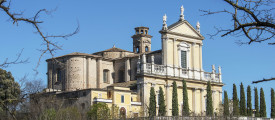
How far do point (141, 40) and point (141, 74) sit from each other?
12.1m

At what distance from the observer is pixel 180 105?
6141 centimetres

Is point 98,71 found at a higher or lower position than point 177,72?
higher

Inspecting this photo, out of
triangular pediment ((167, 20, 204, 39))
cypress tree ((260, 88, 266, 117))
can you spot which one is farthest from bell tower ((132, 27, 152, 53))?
cypress tree ((260, 88, 266, 117))

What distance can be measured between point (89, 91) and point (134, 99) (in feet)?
18.3

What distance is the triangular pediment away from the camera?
204 ft

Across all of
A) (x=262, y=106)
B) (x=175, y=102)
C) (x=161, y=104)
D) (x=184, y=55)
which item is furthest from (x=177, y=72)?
(x=262, y=106)

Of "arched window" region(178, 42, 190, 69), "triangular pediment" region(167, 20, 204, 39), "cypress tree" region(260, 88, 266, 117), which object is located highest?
"triangular pediment" region(167, 20, 204, 39)

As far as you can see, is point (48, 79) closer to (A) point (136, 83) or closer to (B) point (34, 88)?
(B) point (34, 88)

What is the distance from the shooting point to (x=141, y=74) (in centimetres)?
5900

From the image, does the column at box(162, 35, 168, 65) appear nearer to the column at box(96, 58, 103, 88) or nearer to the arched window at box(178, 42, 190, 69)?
the arched window at box(178, 42, 190, 69)

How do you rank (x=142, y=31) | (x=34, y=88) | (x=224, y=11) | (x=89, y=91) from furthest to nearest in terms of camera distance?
(x=142, y=31) → (x=34, y=88) → (x=89, y=91) → (x=224, y=11)

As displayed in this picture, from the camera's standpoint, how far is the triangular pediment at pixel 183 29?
204 feet

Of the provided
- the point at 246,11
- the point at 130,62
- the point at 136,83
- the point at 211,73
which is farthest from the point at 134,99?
the point at 246,11

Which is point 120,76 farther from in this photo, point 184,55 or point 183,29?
point 183,29
